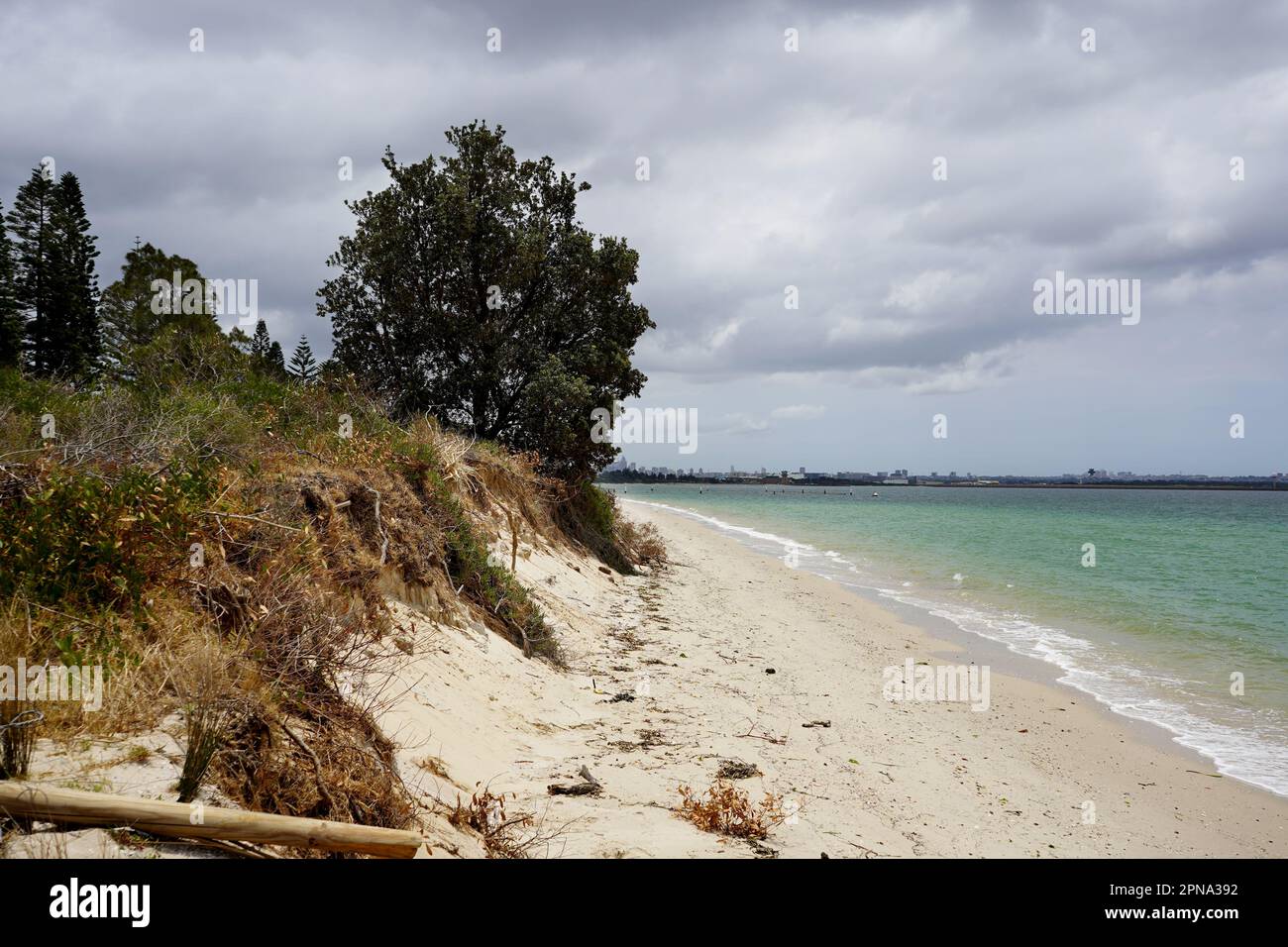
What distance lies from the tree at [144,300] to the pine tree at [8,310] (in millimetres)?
3694

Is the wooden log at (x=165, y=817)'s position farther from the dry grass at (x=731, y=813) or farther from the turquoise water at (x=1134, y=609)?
the turquoise water at (x=1134, y=609)

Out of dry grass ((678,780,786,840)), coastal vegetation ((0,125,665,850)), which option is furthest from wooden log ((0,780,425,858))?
dry grass ((678,780,786,840))

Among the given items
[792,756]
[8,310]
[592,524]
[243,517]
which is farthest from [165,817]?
[8,310]

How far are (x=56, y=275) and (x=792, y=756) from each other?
47.4 m

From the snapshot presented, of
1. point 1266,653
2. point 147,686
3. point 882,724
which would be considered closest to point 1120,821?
point 882,724

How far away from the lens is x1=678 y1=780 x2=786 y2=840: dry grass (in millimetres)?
4875

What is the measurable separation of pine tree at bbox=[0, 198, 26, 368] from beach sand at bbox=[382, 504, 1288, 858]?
3572 centimetres

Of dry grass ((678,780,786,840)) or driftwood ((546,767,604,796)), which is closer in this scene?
dry grass ((678,780,786,840))

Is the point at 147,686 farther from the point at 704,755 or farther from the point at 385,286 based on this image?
the point at 385,286

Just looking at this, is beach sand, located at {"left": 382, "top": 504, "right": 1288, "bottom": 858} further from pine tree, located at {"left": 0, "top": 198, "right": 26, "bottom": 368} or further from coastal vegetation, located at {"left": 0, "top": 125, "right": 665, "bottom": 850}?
pine tree, located at {"left": 0, "top": 198, "right": 26, "bottom": 368}

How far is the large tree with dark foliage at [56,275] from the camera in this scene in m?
37.3

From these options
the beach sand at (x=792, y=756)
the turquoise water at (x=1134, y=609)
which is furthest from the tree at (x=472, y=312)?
the turquoise water at (x=1134, y=609)

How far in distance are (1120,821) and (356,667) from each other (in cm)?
704

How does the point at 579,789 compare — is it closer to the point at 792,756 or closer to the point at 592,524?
the point at 792,756
